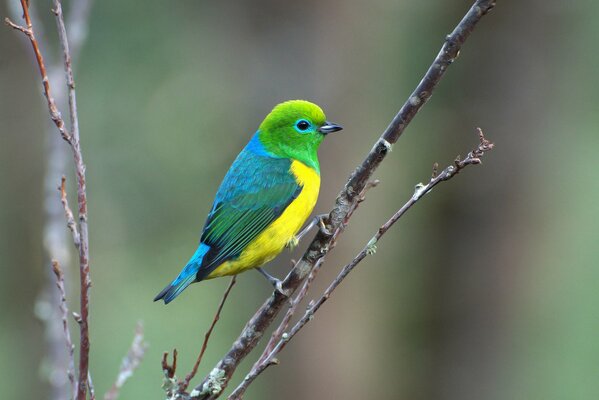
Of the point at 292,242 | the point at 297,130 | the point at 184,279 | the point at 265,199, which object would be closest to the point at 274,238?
the point at 292,242

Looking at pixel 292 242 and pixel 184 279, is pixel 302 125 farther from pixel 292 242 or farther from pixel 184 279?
pixel 184 279

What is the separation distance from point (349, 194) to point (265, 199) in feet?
3.73

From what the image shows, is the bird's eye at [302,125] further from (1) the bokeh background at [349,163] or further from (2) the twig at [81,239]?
(1) the bokeh background at [349,163]

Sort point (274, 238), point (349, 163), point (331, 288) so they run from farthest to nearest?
point (349, 163) → point (274, 238) → point (331, 288)

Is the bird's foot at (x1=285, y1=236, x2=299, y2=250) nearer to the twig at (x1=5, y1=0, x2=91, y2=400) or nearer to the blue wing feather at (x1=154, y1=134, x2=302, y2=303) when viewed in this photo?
the blue wing feather at (x1=154, y1=134, x2=302, y2=303)

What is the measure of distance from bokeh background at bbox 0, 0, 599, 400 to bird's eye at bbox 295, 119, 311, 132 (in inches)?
97.6

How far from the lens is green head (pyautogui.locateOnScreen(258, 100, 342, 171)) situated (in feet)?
13.9

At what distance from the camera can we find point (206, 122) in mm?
11703

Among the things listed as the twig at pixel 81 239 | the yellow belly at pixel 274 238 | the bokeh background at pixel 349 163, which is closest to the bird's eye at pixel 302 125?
the yellow belly at pixel 274 238

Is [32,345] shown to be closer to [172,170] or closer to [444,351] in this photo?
[172,170]

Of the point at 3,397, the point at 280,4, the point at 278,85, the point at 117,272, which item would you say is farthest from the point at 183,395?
the point at 117,272

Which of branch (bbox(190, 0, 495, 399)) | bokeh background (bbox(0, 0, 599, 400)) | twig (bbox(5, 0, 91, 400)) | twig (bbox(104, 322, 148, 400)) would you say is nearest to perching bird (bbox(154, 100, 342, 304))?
twig (bbox(104, 322, 148, 400))

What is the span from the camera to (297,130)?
14.0 ft

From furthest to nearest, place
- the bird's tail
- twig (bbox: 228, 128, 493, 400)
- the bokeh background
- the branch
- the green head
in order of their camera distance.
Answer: the bokeh background
the green head
the bird's tail
the branch
twig (bbox: 228, 128, 493, 400)
